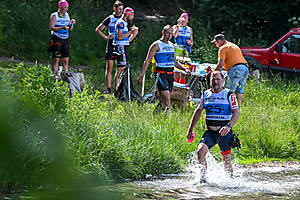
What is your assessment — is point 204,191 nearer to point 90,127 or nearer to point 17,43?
point 90,127

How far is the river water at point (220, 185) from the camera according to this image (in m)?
5.75

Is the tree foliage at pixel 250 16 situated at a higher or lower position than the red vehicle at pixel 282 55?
higher

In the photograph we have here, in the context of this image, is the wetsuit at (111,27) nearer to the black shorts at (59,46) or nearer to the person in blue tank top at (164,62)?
the black shorts at (59,46)

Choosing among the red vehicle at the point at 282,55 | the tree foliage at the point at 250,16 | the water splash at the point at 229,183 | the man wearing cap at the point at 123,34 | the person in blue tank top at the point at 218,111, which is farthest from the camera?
the tree foliage at the point at 250,16

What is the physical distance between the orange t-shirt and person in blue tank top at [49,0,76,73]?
305cm

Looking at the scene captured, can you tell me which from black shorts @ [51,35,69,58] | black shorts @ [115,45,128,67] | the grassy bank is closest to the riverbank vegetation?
the grassy bank

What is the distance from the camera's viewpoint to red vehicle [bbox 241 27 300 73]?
14.1m

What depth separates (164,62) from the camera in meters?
9.13

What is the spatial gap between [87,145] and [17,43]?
37.5 feet

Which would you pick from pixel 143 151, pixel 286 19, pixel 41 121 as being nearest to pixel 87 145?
pixel 143 151

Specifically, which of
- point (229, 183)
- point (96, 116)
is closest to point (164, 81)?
point (96, 116)

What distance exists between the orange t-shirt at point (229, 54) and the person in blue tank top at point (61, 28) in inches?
120

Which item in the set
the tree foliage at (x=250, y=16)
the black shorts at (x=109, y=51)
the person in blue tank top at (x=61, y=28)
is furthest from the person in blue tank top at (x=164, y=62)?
the tree foliage at (x=250, y=16)

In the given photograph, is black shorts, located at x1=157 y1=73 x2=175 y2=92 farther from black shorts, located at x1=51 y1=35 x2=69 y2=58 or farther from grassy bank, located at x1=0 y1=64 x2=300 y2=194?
black shorts, located at x1=51 y1=35 x2=69 y2=58
